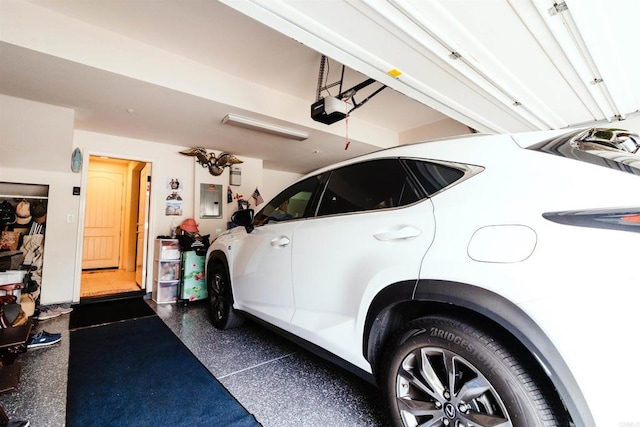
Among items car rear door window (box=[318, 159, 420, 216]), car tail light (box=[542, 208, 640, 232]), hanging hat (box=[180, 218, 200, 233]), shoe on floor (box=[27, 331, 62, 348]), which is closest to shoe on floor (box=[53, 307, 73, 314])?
shoe on floor (box=[27, 331, 62, 348])

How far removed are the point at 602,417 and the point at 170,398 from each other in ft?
6.93

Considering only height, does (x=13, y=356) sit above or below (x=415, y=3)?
below

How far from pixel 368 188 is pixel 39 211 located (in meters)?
4.48

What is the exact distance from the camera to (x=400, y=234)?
122cm

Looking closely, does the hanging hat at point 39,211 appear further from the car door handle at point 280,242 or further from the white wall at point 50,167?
the car door handle at point 280,242

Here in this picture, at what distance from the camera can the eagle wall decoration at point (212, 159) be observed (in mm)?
4831

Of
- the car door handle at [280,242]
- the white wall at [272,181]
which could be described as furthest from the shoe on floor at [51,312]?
the white wall at [272,181]

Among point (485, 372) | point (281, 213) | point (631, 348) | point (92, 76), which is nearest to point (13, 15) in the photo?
point (92, 76)

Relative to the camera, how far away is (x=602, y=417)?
0.79m

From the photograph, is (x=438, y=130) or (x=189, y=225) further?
(x=438, y=130)

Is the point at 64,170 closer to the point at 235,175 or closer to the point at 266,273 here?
the point at 235,175

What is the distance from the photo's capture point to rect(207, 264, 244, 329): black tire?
271 centimetres

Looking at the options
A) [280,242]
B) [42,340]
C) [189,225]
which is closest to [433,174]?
[280,242]

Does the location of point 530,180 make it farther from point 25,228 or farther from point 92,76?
point 25,228
